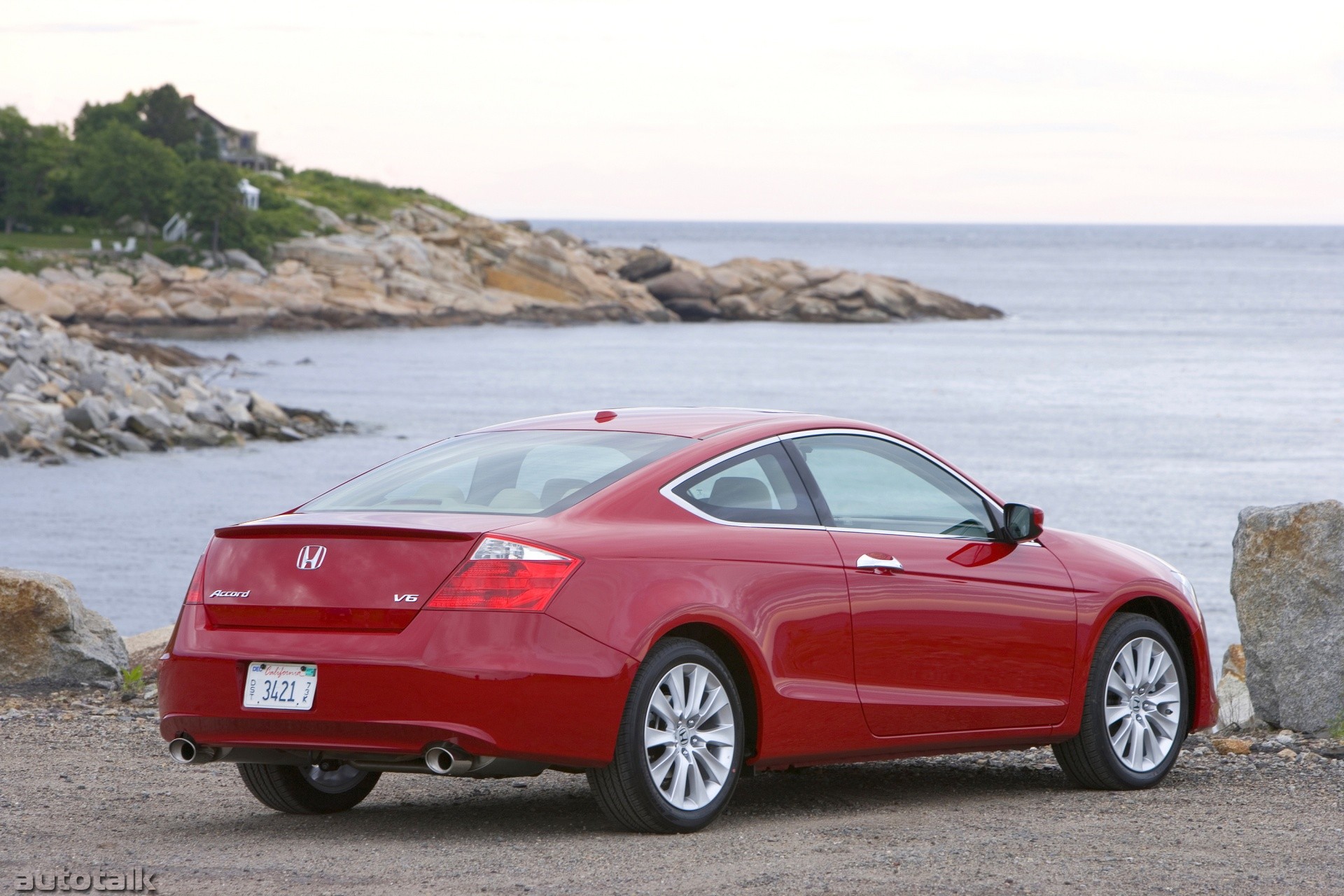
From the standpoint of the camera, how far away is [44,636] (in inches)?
365

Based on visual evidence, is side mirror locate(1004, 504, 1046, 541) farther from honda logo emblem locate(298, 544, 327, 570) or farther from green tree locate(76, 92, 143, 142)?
green tree locate(76, 92, 143, 142)

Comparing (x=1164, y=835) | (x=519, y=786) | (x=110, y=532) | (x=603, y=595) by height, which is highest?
(x=603, y=595)

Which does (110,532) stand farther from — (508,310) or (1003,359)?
(508,310)

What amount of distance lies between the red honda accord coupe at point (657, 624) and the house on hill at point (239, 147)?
134m

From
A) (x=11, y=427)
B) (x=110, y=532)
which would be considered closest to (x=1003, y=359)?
(x=11, y=427)

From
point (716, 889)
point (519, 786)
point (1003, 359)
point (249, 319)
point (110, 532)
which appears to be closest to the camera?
point (716, 889)

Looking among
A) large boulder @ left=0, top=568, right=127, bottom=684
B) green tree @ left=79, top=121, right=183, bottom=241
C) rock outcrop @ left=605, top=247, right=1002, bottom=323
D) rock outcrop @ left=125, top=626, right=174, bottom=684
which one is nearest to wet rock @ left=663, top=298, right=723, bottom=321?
rock outcrop @ left=605, top=247, right=1002, bottom=323

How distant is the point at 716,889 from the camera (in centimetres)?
494

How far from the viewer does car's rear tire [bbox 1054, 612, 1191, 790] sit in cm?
695

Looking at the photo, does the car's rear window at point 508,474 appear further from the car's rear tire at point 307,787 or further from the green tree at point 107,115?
the green tree at point 107,115

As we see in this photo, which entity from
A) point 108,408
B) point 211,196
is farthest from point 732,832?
point 211,196

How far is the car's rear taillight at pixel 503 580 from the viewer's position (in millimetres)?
5289

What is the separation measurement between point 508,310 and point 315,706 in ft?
298

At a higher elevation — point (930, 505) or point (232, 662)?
point (930, 505)
